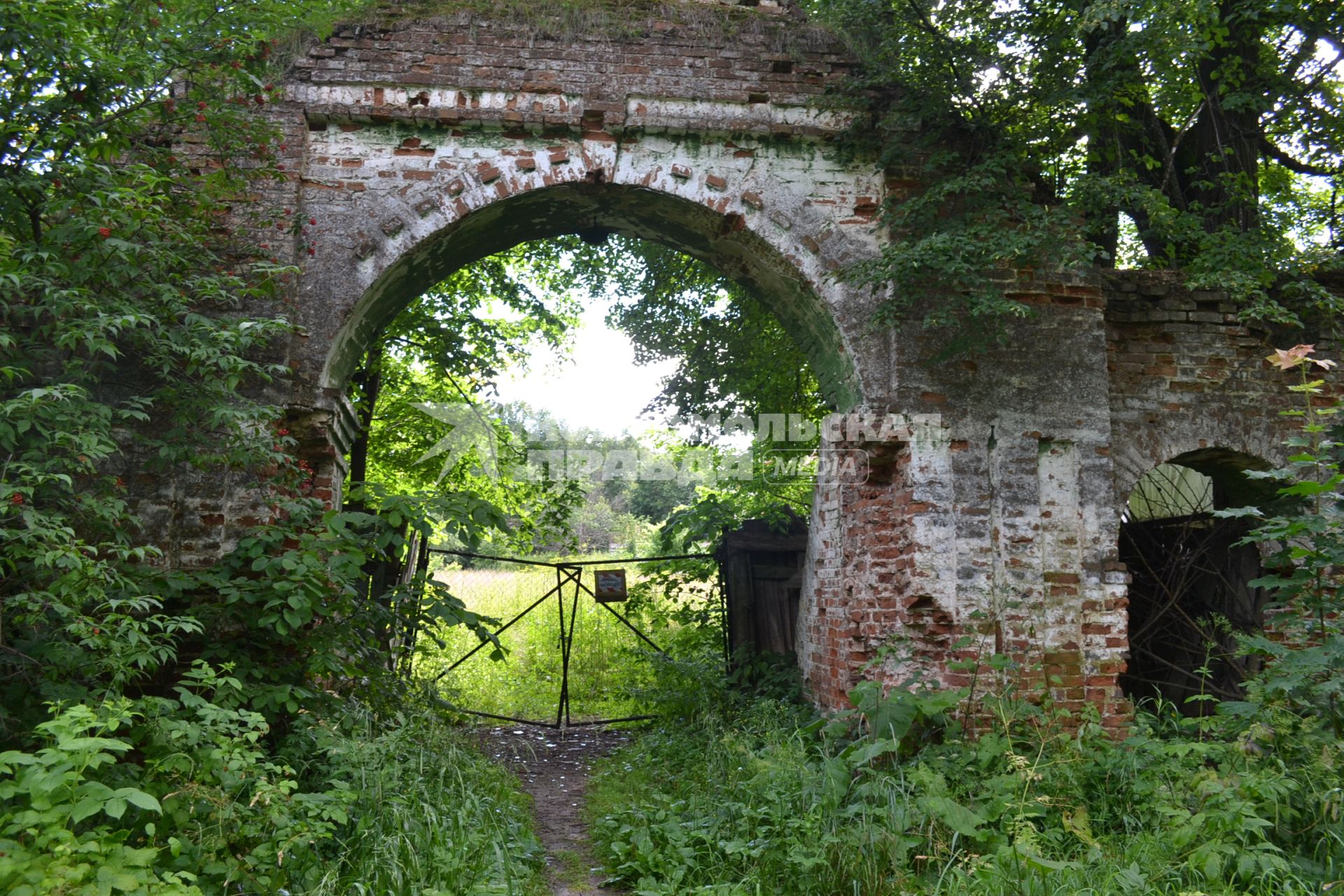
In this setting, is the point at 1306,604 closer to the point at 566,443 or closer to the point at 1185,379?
the point at 1185,379

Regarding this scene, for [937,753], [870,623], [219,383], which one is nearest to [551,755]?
[870,623]

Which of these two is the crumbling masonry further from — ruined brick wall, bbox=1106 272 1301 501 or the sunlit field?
the sunlit field

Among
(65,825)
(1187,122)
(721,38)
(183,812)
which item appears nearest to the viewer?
(65,825)

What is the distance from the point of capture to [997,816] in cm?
415

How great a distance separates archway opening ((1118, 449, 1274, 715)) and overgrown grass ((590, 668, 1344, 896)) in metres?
1.45

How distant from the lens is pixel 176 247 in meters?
4.77

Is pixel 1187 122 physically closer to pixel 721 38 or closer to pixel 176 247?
pixel 721 38

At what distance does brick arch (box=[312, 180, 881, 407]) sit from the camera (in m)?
5.68

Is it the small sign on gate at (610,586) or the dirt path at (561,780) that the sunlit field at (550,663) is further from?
the dirt path at (561,780)

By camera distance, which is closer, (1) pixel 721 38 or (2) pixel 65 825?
(2) pixel 65 825

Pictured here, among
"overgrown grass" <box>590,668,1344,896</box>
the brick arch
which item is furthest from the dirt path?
the brick arch

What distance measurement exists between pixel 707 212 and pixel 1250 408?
4122 millimetres

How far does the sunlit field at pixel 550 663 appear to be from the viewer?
380 inches

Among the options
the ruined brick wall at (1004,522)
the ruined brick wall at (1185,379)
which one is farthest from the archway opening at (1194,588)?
the ruined brick wall at (1004,522)
